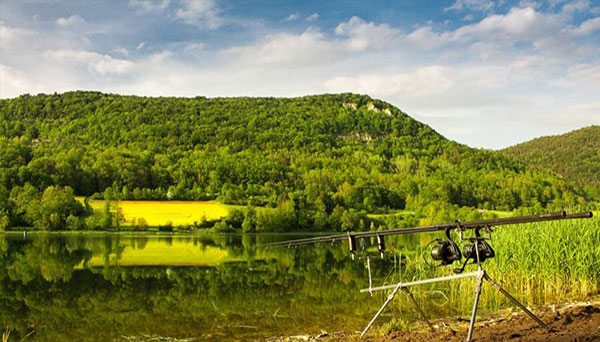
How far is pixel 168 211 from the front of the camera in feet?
220

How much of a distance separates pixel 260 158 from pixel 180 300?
83454 millimetres

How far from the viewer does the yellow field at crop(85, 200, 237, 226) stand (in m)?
62.8

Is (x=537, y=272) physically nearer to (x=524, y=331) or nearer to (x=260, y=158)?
(x=524, y=331)

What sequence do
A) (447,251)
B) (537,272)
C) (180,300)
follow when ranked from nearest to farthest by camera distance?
(447,251)
(537,272)
(180,300)

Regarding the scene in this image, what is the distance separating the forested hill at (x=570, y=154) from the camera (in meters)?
117

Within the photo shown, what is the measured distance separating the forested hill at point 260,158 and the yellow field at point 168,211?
4.28 meters

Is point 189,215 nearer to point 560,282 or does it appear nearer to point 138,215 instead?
point 138,215

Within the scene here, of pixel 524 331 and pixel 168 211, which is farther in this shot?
pixel 168 211

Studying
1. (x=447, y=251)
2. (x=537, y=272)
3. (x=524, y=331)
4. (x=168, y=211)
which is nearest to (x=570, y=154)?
(x=168, y=211)

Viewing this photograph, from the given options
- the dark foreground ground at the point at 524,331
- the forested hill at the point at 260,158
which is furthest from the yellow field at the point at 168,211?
the dark foreground ground at the point at 524,331

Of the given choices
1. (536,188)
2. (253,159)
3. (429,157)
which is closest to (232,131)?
(253,159)

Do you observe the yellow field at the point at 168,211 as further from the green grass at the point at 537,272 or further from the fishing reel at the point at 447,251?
the fishing reel at the point at 447,251

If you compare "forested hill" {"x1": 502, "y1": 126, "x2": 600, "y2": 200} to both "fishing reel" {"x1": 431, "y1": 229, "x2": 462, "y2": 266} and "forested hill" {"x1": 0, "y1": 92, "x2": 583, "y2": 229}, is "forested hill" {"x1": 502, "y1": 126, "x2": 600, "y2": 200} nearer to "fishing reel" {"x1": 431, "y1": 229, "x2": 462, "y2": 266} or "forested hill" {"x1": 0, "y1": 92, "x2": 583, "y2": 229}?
"forested hill" {"x1": 0, "y1": 92, "x2": 583, "y2": 229}

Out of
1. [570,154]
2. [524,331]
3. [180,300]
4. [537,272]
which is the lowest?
[180,300]
